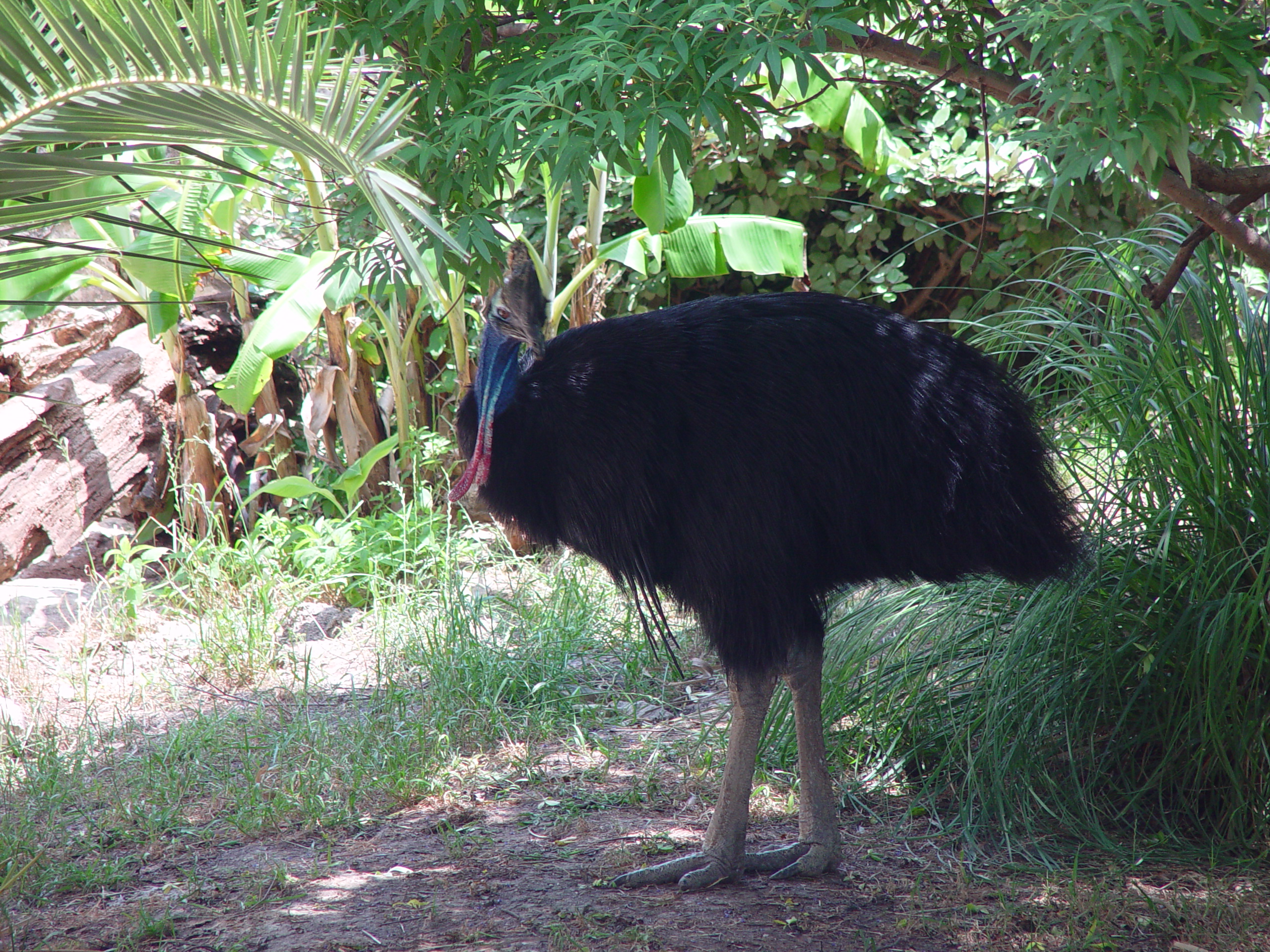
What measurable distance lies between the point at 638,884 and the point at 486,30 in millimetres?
2526

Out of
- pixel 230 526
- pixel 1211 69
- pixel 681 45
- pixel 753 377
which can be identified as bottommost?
pixel 230 526

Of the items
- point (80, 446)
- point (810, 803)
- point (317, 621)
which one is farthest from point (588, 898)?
point (80, 446)

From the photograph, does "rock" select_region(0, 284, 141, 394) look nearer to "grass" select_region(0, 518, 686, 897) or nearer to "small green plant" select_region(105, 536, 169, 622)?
"small green plant" select_region(105, 536, 169, 622)

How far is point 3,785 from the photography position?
144 inches

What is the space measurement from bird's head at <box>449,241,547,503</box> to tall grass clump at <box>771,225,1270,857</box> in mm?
1622

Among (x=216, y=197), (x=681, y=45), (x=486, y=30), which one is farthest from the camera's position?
(x=216, y=197)

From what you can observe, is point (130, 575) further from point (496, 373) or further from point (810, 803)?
point (810, 803)

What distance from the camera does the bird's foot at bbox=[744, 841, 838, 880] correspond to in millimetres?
2971

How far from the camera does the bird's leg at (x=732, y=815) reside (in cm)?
283

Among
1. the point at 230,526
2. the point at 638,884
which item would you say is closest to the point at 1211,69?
the point at 638,884

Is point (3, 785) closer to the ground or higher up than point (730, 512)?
closer to the ground

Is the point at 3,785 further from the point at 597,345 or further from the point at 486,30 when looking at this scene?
the point at 486,30

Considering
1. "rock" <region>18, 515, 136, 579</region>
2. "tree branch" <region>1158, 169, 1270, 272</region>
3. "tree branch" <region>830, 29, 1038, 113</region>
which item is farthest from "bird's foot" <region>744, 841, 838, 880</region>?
"rock" <region>18, 515, 136, 579</region>

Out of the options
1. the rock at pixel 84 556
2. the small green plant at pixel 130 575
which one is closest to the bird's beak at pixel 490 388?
the small green plant at pixel 130 575
